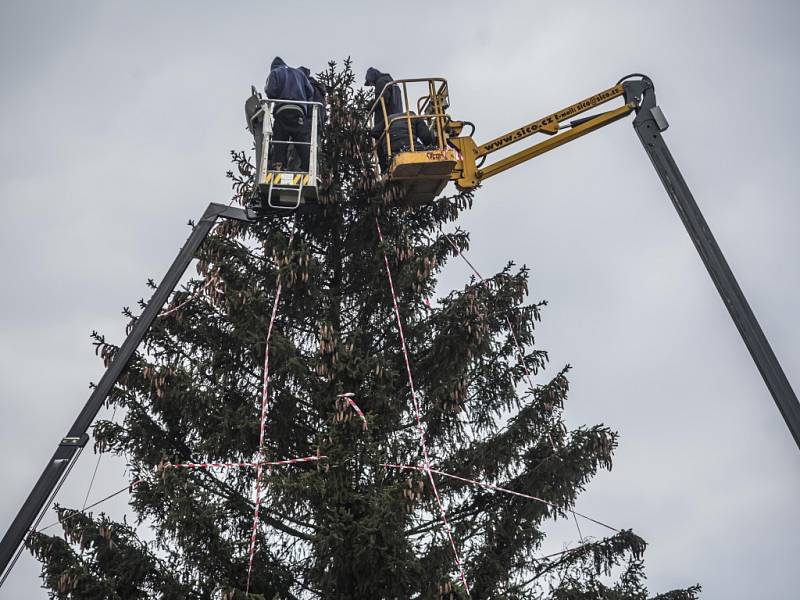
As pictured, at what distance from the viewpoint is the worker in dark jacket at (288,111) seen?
1104cm

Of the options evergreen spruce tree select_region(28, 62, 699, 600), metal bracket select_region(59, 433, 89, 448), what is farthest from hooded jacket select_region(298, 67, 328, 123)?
metal bracket select_region(59, 433, 89, 448)

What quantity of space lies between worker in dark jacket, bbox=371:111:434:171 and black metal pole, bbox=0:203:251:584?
217 centimetres

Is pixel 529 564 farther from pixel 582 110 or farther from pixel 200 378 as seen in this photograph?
pixel 582 110

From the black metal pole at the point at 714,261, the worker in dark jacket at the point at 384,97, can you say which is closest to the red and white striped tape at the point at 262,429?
the worker in dark jacket at the point at 384,97

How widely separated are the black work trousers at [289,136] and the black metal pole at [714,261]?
13.5 ft

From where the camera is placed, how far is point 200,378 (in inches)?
406

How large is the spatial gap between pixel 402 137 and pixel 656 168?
123 inches

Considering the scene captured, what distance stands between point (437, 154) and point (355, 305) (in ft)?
6.98

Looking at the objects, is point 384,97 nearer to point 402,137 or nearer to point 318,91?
point 402,137

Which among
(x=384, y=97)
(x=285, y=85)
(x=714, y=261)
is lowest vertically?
(x=714, y=261)

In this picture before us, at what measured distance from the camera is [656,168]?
427 inches

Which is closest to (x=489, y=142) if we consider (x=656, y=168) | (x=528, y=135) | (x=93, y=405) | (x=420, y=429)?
(x=528, y=135)

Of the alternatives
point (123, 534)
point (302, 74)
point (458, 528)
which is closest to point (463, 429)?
point (458, 528)

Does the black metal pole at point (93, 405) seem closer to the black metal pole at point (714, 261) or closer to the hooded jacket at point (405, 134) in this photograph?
the hooded jacket at point (405, 134)
